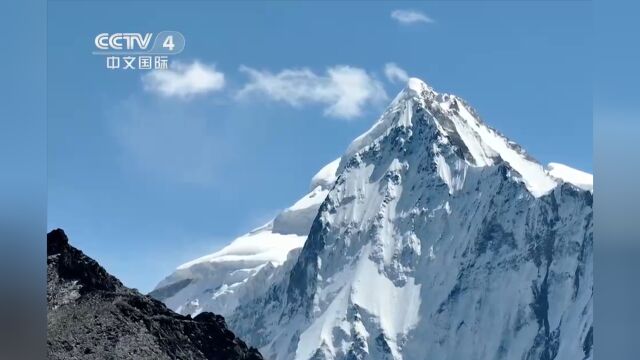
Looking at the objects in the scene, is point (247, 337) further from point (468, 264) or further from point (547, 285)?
point (547, 285)

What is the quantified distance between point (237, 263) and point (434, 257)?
37116mm

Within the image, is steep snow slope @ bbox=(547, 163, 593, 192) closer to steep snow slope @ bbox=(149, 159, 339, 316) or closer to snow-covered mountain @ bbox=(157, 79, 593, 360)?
snow-covered mountain @ bbox=(157, 79, 593, 360)

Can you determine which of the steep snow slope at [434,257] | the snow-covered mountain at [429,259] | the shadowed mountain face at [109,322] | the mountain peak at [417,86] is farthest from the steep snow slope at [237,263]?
the mountain peak at [417,86]

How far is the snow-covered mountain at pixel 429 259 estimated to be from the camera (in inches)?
4402

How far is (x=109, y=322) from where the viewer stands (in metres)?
91.9

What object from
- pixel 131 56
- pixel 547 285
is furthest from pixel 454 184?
pixel 131 56

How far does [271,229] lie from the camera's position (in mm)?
119062

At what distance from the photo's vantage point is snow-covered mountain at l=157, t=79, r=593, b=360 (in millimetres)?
111812

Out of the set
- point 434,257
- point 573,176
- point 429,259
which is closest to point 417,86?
point 429,259

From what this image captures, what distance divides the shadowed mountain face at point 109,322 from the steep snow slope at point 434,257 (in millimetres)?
11411

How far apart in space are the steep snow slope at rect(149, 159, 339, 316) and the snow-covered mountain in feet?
1.58

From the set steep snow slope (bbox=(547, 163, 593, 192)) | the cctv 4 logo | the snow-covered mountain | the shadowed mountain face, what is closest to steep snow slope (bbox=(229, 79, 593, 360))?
the snow-covered mountain

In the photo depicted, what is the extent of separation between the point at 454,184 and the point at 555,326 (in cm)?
2649

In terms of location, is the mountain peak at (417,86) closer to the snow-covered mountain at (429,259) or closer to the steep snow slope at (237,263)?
the snow-covered mountain at (429,259)
